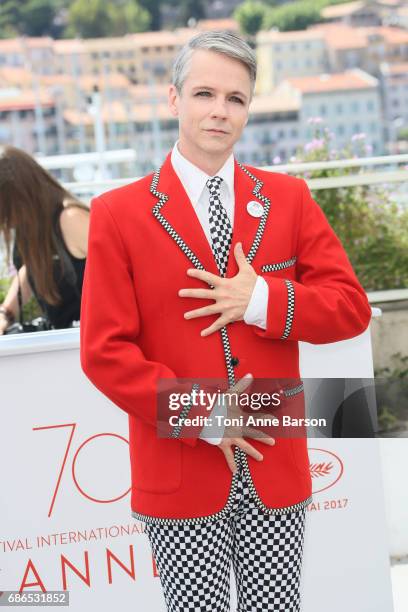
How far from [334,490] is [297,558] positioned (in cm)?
82

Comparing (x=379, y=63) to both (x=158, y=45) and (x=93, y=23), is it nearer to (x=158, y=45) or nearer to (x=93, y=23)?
(x=158, y=45)

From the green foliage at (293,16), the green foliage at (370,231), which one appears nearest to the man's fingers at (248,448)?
the green foliage at (370,231)

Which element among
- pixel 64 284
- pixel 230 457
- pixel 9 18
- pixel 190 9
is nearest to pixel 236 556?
pixel 230 457

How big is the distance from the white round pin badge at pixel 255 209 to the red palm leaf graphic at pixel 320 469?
0.99 meters

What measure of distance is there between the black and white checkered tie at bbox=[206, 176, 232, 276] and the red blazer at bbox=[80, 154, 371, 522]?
17 millimetres

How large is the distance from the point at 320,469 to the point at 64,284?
100 centimetres

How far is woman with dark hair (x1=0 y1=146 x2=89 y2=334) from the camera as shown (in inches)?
107

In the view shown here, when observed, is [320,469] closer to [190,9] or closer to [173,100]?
[173,100]

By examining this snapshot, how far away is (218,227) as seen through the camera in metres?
1.46

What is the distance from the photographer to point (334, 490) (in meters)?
2.29

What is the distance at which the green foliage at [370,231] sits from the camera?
15.4ft

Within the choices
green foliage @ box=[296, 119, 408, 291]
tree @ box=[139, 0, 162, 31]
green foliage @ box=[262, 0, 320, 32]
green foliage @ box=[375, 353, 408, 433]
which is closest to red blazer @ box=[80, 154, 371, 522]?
green foliage @ box=[375, 353, 408, 433]

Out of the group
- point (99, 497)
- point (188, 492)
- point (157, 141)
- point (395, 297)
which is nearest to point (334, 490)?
point (99, 497)

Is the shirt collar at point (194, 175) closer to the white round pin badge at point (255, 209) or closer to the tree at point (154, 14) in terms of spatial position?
the white round pin badge at point (255, 209)
